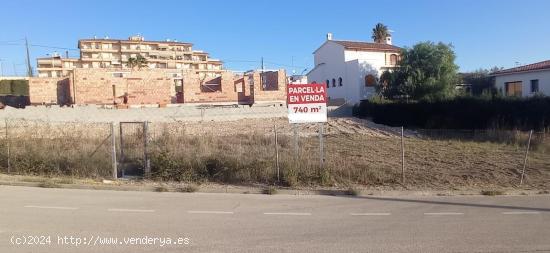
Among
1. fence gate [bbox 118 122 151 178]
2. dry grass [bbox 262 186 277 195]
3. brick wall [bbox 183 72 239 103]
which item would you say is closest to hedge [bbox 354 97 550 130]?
brick wall [bbox 183 72 239 103]

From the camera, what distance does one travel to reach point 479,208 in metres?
8.75

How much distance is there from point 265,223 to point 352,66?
150 feet

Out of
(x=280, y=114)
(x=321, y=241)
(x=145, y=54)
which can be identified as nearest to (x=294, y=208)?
(x=321, y=241)

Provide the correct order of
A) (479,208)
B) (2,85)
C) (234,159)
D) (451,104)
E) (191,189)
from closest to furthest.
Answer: (479,208) < (191,189) < (234,159) < (451,104) < (2,85)

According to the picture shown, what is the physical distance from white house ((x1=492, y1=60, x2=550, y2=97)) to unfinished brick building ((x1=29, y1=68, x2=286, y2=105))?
23.2 m

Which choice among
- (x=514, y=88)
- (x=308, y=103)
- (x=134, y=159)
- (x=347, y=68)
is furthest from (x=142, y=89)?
(x=514, y=88)

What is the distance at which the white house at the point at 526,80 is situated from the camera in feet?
134

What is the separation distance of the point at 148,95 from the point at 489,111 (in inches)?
1123

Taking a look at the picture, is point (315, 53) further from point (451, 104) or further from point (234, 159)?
point (234, 159)

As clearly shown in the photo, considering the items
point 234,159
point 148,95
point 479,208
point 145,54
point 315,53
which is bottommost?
point 479,208

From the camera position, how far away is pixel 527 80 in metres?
43.0

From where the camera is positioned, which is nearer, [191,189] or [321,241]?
[321,241]

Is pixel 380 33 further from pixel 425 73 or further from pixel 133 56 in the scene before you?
pixel 133 56

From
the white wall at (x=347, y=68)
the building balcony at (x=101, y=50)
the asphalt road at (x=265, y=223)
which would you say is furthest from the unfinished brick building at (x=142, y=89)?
the building balcony at (x=101, y=50)
